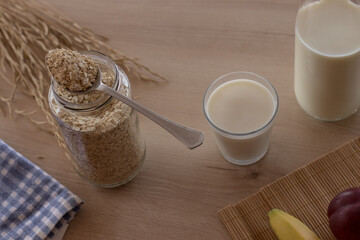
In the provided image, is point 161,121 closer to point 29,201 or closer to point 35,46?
point 29,201

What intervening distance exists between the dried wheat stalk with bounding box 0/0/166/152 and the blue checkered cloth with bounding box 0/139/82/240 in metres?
0.10

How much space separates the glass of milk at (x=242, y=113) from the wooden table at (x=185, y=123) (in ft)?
0.15

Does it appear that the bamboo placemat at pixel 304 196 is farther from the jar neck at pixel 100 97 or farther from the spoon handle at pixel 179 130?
the jar neck at pixel 100 97

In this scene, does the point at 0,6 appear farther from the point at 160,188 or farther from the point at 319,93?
the point at 319,93

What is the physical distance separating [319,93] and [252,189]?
214mm

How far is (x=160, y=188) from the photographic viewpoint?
105 cm

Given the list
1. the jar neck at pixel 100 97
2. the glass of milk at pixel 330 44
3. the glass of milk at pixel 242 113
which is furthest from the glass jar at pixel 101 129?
the glass of milk at pixel 330 44

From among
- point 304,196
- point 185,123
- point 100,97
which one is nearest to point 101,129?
point 100,97

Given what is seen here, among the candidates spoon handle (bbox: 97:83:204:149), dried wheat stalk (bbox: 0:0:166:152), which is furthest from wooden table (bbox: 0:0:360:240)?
spoon handle (bbox: 97:83:204:149)

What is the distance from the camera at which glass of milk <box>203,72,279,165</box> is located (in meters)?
0.98

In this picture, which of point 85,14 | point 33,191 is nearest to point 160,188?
point 33,191

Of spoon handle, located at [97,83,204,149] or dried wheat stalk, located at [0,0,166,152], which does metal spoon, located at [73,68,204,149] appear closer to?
spoon handle, located at [97,83,204,149]

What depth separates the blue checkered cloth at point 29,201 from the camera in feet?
3.30

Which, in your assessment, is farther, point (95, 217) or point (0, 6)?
point (0, 6)
